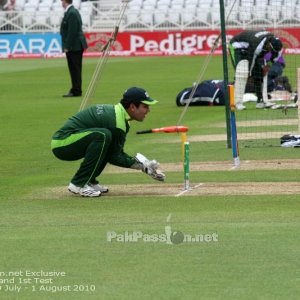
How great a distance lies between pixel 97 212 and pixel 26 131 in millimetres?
9506

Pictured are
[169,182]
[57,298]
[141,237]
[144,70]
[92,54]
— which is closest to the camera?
[57,298]

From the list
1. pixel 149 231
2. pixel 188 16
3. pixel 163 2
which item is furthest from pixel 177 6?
pixel 149 231

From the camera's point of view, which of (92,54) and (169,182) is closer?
(169,182)

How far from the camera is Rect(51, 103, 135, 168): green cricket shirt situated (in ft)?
40.1

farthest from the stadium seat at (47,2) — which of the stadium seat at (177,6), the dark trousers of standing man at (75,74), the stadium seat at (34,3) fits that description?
the dark trousers of standing man at (75,74)

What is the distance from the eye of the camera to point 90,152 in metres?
12.2

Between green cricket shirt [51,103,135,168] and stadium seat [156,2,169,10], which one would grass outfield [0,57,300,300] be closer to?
green cricket shirt [51,103,135,168]

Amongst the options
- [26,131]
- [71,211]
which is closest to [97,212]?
[71,211]

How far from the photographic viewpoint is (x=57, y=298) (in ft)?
25.5

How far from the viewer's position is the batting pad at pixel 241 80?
76.0ft

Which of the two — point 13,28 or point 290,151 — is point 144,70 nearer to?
point 13,28

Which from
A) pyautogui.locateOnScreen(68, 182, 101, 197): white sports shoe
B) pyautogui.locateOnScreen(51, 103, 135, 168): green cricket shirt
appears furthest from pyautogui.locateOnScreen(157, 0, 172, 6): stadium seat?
pyautogui.locateOnScreen(68, 182, 101, 197): white sports shoe

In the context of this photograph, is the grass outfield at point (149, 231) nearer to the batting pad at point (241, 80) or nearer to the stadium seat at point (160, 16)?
the batting pad at point (241, 80)

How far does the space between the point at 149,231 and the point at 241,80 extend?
13.5 metres
